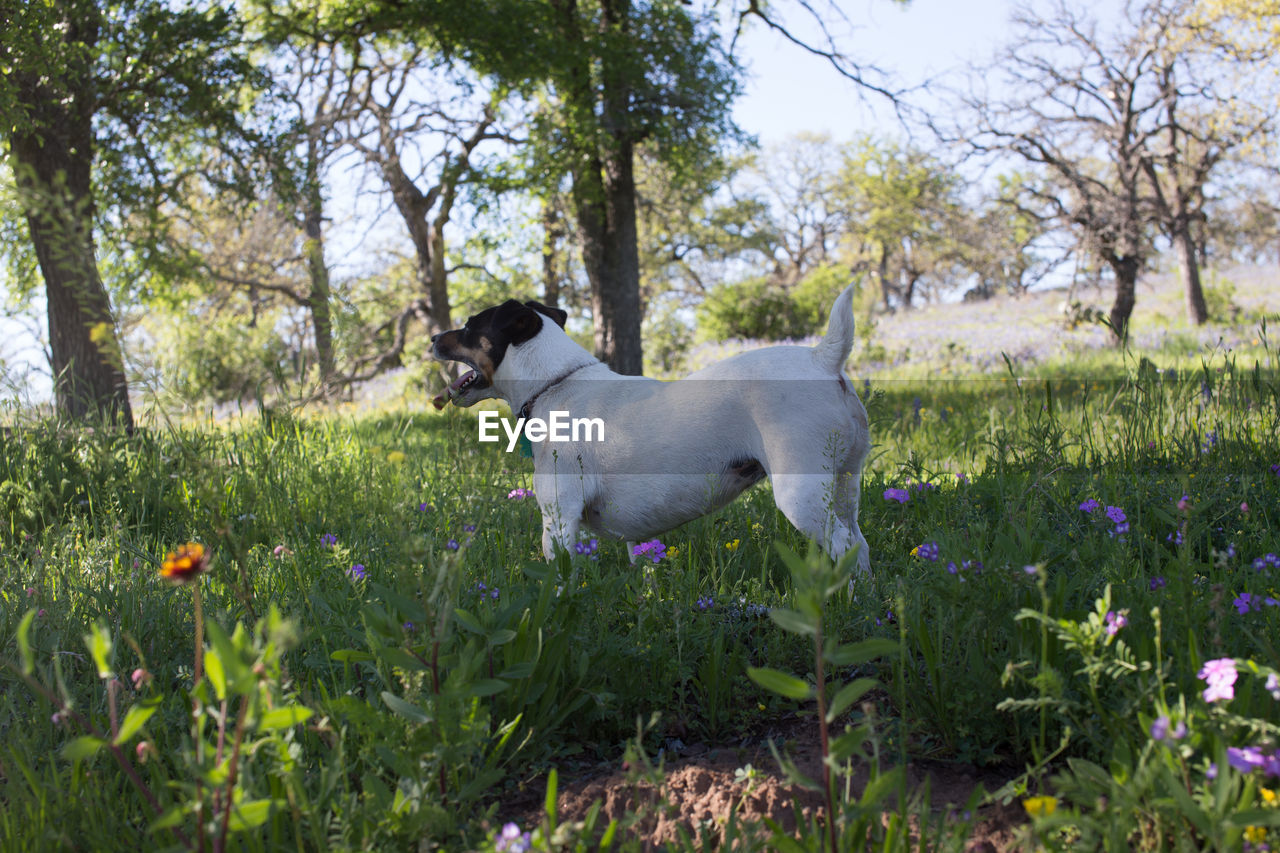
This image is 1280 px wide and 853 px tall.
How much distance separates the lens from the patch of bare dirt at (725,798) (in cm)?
166

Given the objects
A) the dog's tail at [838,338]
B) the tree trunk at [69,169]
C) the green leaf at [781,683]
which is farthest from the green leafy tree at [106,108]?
the green leaf at [781,683]

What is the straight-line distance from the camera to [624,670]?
223 centimetres

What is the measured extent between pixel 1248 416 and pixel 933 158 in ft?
36.2

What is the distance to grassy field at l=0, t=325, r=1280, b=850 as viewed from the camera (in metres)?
1.43

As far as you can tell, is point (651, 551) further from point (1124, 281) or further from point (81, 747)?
point (1124, 281)


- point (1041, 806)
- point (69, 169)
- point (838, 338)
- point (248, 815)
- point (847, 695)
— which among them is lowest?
point (1041, 806)

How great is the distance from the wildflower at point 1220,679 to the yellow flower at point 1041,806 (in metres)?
0.35

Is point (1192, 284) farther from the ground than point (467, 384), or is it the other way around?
point (1192, 284)

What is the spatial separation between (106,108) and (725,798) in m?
10.2

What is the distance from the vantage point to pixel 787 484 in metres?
2.98

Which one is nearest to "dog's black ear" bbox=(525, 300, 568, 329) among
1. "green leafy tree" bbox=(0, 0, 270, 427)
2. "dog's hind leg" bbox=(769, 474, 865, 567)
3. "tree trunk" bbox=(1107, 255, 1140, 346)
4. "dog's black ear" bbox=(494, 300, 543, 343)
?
"dog's black ear" bbox=(494, 300, 543, 343)

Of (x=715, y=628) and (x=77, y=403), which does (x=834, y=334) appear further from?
(x=77, y=403)

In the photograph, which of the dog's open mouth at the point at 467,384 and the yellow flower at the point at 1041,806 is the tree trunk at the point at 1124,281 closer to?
the dog's open mouth at the point at 467,384

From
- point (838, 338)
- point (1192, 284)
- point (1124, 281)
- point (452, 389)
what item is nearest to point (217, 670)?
point (838, 338)
